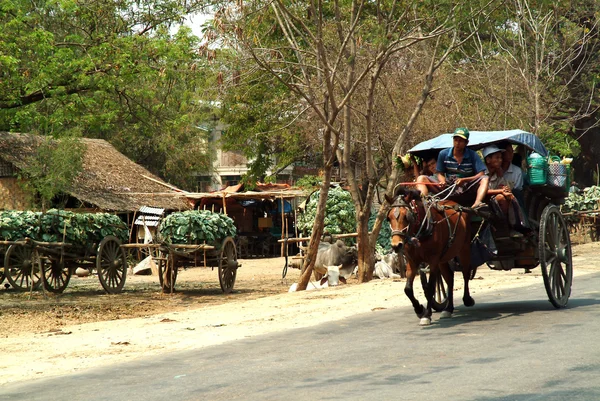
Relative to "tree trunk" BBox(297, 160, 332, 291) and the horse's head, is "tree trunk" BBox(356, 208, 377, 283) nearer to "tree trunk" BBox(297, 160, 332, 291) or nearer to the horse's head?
"tree trunk" BBox(297, 160, 332, 291)

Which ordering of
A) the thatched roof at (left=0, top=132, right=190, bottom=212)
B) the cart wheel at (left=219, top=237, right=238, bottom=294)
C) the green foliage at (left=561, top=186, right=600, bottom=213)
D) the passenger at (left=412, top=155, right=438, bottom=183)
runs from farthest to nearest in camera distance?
the green foliage at (left=561, top=186, right=600, bottom=213) < the thatched roof at (left=0, top=132, right=190, bottom=212) < the cart wheel at (left=219, top=237, right=238, bottom=294) < the passenger at (left=412, top=155, right=438, bottom=183)

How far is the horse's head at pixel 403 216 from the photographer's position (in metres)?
10.2

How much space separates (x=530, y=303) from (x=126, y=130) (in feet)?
120

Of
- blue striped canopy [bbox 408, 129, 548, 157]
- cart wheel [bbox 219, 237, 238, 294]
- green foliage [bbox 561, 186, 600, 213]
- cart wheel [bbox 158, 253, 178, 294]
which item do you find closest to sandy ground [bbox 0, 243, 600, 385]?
cart wheel [bbox 158, 253, 178, 294]

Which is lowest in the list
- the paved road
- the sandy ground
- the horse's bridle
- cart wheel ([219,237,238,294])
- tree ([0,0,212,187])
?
the paved road

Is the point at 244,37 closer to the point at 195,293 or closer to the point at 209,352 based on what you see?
the point at 195,293

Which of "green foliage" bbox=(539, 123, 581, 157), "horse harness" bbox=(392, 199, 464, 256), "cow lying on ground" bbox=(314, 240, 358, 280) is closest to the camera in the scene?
"horse harness" bbox=(392, 199, 464, 256)

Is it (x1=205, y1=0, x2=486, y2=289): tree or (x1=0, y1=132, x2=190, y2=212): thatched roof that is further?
(x1=0, y1=132, x2=190, y2=212): thatched roof

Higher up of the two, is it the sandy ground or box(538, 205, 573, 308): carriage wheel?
box(538, 205, 573, 308): carriage wheel

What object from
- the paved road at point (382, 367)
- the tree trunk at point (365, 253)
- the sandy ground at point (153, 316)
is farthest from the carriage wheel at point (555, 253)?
the tree trunk at point (365, 253)

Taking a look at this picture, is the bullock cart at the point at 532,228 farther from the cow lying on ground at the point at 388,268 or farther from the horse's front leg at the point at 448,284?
the cow lying on ground at the point at 388,268

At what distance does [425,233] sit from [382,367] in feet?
9.56

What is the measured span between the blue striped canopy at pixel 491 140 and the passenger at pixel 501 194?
0.49 ft

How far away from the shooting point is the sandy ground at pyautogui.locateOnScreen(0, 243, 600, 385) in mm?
10117
